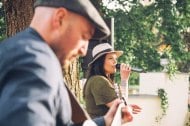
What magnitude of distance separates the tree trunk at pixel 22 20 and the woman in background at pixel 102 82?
2.18 ft

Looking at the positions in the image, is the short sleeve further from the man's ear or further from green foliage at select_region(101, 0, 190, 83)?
green foliage at select_region(101, 0, 190, 83)

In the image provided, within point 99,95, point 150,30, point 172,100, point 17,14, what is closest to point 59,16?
point 99,95

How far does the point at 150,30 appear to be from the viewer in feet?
69.7

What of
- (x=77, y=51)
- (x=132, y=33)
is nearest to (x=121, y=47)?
(x=132, y=33)

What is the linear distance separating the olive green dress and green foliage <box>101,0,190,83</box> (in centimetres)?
1423

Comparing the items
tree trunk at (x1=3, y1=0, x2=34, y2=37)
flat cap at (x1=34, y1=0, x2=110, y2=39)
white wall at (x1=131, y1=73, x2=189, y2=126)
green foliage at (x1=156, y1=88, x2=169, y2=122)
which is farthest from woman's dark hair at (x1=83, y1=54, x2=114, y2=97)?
green foliage at (x1=156, y1=88, x2=169, y2=122)

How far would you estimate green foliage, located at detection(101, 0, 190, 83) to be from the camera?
18906mm

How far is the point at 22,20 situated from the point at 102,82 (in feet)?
4.76

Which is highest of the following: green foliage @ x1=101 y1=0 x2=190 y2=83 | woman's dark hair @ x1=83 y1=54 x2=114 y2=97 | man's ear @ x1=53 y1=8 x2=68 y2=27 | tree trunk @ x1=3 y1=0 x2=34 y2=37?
green foliage @ x1=101 y1=0 x2=190 y2=83

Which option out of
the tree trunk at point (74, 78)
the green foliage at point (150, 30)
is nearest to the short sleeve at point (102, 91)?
the tree trunk at point (74, 78)

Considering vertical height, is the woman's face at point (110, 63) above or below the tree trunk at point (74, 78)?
above

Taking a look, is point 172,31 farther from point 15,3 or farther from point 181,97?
point 15,3

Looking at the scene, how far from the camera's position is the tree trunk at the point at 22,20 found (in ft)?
17.1

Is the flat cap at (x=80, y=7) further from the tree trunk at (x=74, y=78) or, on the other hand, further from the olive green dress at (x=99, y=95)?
the tree trunk at (x=74, y=78)
